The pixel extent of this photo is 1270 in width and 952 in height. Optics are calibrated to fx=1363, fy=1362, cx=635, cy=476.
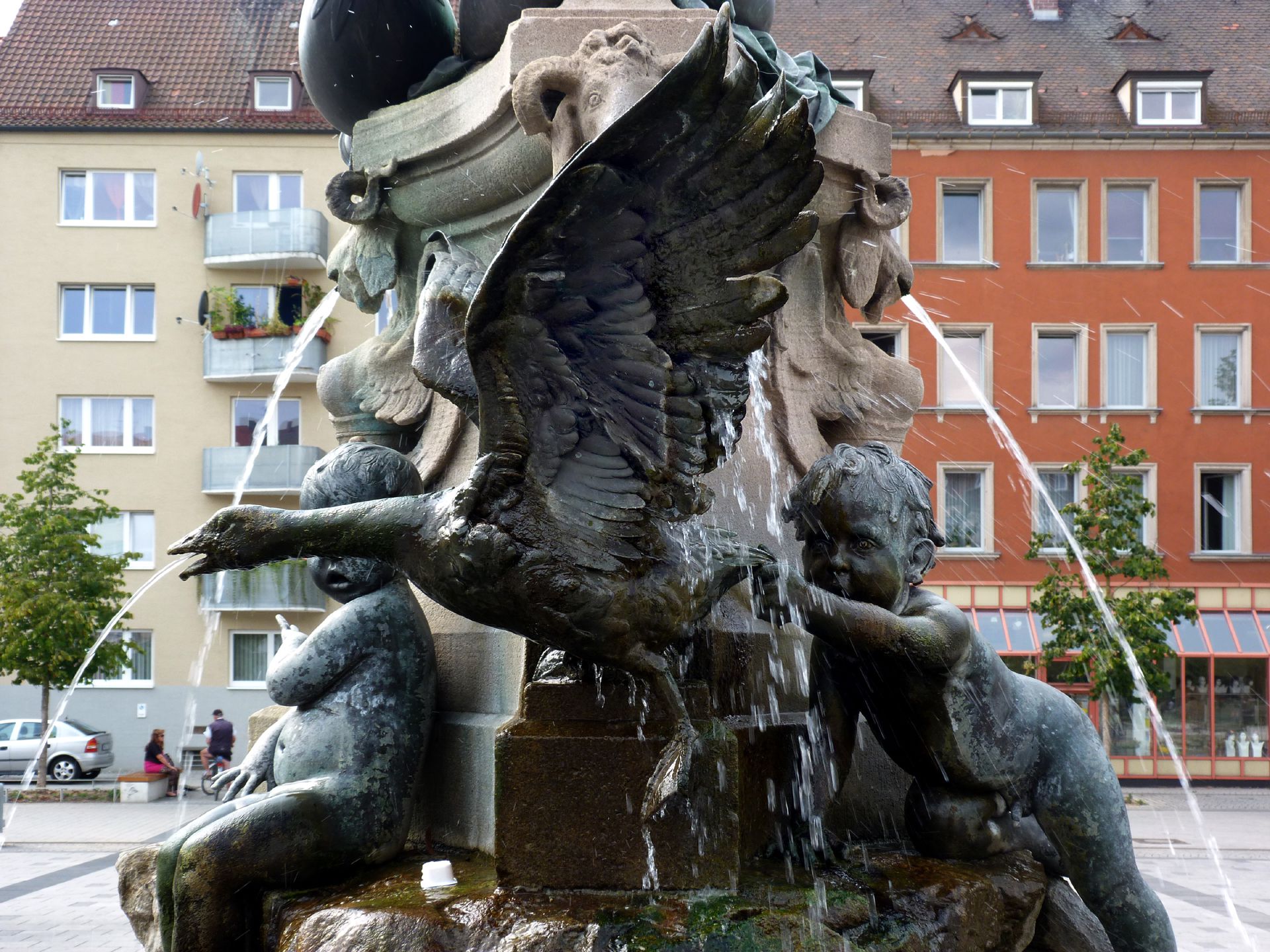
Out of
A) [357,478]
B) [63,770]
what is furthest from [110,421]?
[357,478]

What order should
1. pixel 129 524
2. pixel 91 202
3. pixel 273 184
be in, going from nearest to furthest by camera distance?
pixel 129 524 → pixel 273 184 → pixel 91 202

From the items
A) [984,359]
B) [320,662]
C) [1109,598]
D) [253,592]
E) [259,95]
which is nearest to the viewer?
[320,662]

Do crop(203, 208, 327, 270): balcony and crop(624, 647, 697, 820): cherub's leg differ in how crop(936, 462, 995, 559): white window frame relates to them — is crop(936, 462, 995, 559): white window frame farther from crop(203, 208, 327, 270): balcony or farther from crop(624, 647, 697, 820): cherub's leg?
crop(624, 647, 697, 820): cherub's leg

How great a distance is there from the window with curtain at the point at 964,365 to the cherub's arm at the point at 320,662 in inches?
931

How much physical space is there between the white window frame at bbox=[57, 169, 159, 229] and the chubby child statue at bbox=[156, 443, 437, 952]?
1035 inches

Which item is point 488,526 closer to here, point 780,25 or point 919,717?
point 919,717

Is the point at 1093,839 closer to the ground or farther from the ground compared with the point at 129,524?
closer to the ground

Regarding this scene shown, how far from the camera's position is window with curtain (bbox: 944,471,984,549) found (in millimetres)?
25844

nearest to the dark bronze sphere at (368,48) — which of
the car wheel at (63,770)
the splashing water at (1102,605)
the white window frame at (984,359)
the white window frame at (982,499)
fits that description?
the splashing water at (1102,605)

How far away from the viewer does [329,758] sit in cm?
341

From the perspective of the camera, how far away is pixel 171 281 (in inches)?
1100

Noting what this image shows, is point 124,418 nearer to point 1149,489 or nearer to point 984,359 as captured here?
point 984,359

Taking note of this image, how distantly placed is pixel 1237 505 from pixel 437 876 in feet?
87.6

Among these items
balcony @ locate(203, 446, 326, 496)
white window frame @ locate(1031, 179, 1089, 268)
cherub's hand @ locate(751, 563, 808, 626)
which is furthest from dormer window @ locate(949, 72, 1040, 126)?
cherub's hand @ locate(751, 563, 808, 626)
